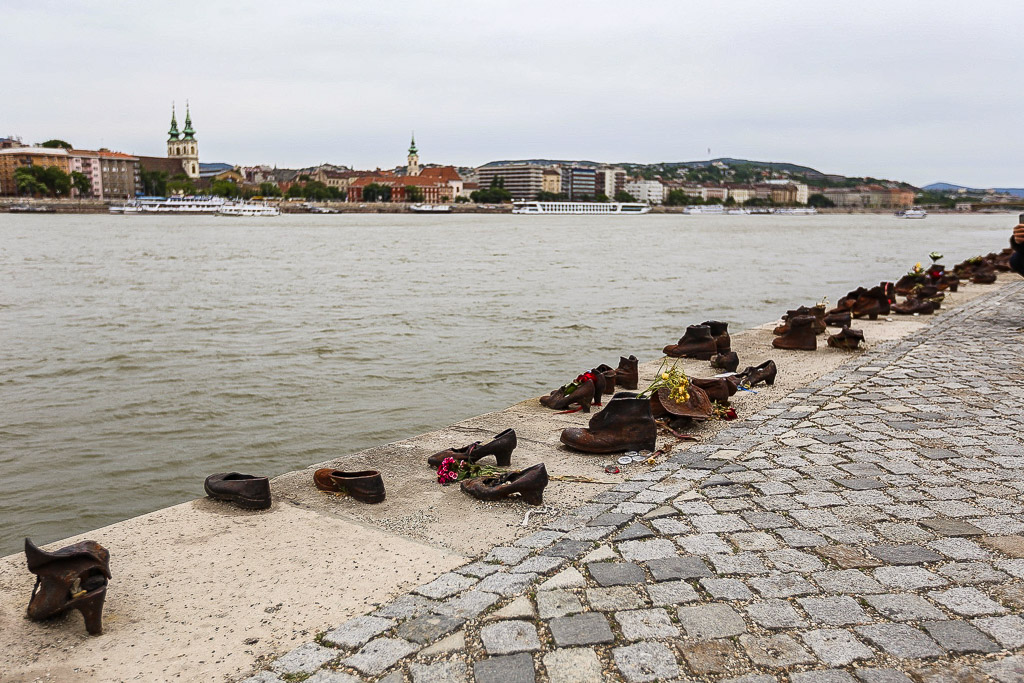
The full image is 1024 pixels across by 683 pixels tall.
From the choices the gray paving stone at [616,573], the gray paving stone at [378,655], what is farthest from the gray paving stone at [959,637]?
the gray paving stone at [378,655]

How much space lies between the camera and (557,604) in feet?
9.99

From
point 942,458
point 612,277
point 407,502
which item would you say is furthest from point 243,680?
point 612,277

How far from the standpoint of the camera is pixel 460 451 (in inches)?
193

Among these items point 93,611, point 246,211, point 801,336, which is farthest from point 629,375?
point 246,211

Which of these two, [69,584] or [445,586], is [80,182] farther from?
[445,586]

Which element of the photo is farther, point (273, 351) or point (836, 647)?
point (273, 351)

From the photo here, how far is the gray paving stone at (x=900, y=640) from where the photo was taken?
2678mm

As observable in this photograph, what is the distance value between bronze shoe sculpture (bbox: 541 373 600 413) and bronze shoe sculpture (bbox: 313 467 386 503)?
2.37 m

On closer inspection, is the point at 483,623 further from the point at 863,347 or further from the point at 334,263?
the point at 334,263

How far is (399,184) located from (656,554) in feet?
535

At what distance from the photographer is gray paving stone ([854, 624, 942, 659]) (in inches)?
105

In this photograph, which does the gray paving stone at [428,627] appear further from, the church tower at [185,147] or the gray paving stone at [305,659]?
the church tower at [185,147]

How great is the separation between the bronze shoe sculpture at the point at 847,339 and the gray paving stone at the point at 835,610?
6.34 metres

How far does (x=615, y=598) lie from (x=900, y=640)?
39.5 inches
